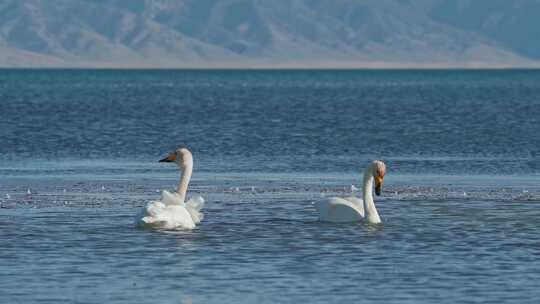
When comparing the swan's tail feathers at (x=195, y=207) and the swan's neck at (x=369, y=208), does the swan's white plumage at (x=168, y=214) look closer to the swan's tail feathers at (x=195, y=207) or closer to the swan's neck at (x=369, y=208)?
the swan's tail feathers at (x=195, y=207)

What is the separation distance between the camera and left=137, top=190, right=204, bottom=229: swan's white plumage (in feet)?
76.3

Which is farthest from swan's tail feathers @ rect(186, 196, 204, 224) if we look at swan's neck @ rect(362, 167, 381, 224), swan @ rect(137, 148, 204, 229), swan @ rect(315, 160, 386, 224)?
swan's neck @ rect(362, 167, 381, 224)

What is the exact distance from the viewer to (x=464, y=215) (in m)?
25.9

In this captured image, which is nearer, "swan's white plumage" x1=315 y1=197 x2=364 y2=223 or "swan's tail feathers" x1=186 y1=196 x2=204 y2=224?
"swan's tail feathers" x1=186 y1=196 x2=204 y2=224

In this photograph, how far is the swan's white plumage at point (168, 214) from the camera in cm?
2325

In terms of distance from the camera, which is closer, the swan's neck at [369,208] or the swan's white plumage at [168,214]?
the swan's white plumage at [168,214]

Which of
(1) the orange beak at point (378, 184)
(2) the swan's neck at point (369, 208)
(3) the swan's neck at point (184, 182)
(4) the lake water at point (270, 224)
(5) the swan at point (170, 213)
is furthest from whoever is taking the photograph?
(1) the orange beak at point (378, 184)

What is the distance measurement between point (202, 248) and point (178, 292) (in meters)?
3.90

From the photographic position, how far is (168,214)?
23.3 metres

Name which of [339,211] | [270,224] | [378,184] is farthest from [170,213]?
[378,184]

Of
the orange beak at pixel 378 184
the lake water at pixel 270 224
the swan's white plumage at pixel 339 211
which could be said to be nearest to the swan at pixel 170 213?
the lake water at pixel 270 224

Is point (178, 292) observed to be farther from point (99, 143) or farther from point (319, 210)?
point (99, 143)

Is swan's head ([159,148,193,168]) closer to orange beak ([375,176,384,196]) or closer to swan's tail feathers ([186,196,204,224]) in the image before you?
swan's tail feathers ([186,196,204,224])

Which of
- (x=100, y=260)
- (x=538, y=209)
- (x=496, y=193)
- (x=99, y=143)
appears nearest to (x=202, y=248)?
(x=100, y=260)
